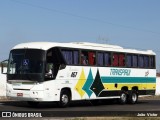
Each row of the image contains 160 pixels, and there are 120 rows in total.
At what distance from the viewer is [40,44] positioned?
25703mm

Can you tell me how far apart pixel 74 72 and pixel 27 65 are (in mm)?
3078

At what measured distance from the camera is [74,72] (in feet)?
88.9

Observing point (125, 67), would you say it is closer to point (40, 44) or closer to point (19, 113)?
point (40, 44)

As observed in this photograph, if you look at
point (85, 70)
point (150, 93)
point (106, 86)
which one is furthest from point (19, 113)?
point (150, 93)

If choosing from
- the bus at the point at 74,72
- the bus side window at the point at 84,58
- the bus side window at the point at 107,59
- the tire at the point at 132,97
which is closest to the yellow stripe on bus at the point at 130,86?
the bus at the point at 74,72

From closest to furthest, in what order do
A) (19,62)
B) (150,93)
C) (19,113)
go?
(19,113)
(19,62)
(150,93)

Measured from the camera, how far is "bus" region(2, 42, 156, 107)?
2508 centimetres

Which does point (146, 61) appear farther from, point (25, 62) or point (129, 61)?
point (25, 62)

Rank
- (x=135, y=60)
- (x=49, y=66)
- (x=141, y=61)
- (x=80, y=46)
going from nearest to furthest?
(x=49, y=66) → (x=80, y=46) → (x=135, y=60) → (x=141, y=61)

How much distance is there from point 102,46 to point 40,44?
18.7 feet

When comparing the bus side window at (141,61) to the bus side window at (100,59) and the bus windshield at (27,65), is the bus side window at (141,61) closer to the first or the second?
the bus side window at (100,59)

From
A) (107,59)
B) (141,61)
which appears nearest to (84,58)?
(107,59)

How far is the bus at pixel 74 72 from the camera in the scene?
25078 mm

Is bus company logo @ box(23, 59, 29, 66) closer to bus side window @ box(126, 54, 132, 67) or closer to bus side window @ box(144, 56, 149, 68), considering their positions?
bus side window @ box(126, 54, 132, 67)
